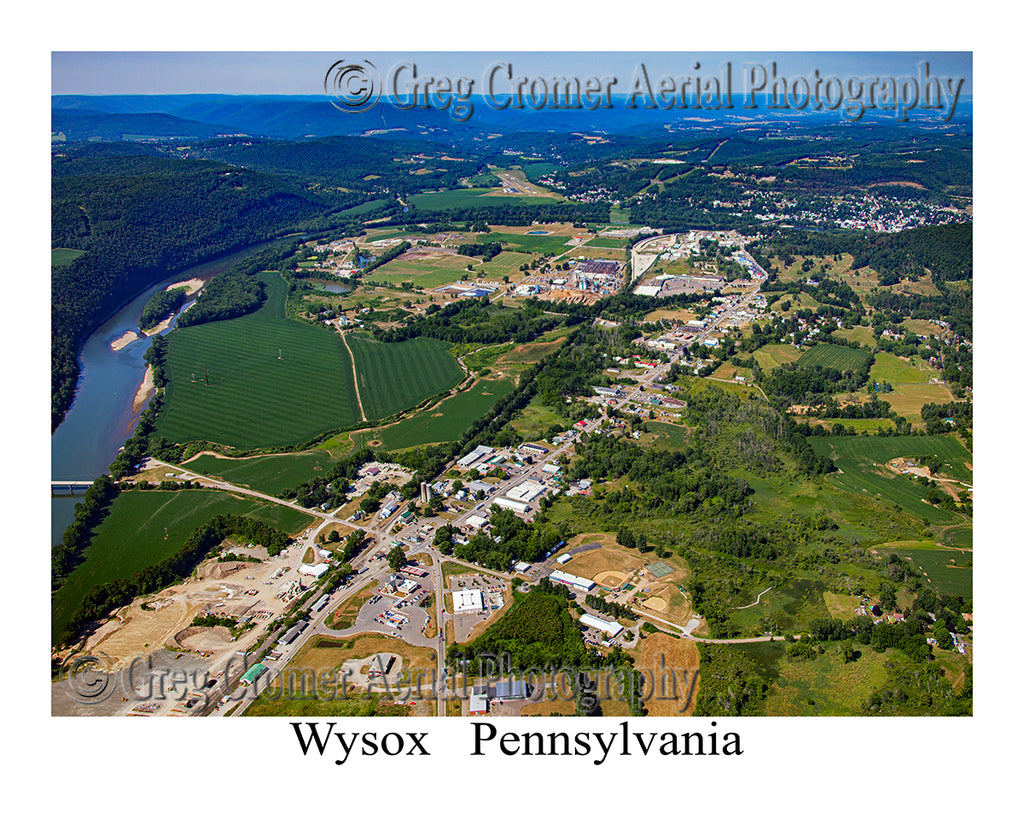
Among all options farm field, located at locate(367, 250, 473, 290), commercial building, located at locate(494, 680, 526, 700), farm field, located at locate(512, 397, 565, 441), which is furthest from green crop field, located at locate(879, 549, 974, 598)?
farm field, located at locate(367, 250, 473, 290)

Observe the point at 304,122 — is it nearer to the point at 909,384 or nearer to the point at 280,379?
the point at 280,379

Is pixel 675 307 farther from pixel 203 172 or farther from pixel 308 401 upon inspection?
pixel 203 172

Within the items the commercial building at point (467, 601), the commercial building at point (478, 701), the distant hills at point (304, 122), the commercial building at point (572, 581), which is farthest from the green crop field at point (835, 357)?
the distant hills at point (304, 122)

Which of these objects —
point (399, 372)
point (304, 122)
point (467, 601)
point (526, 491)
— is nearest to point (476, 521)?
point (526, 491)

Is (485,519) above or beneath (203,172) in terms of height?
beneath

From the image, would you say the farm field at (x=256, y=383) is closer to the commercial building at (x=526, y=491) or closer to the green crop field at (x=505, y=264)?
the commercial building at (x=526, y=491)

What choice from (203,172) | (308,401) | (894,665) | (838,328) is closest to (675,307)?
(838,328)
